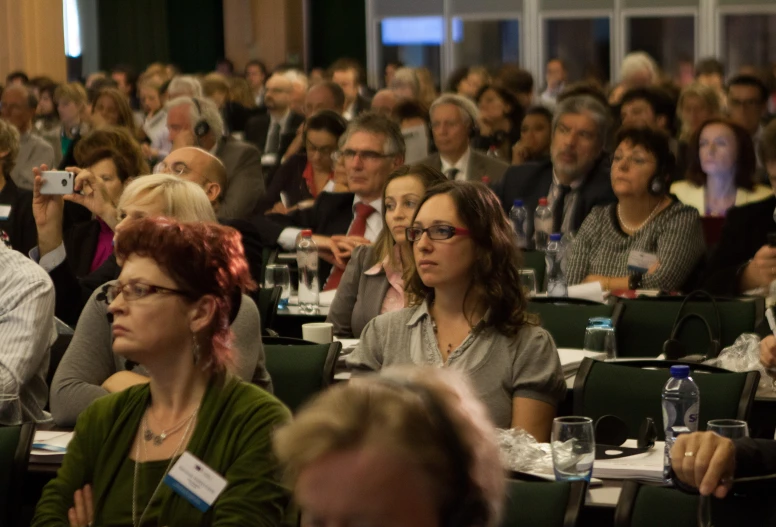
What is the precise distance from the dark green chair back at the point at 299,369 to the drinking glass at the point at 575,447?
3.67ft

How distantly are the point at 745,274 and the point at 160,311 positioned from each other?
332 centimetres

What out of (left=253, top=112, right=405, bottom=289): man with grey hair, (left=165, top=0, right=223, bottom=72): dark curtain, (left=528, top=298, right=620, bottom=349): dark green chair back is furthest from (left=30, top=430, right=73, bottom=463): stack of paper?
(left=165, top=0, right=223, bottom=72): dark curtain

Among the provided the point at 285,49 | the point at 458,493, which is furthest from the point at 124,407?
the point at 285,49

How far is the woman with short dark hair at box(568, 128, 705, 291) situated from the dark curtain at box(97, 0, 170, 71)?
1534 centimetres

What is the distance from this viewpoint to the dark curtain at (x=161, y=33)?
66.3 ft

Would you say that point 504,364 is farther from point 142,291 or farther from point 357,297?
point 357,297

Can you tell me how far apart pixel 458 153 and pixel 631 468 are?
506 cm

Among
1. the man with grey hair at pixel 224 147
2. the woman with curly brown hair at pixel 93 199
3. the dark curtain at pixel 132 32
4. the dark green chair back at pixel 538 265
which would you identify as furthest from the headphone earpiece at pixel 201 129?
the dark curtain at pixel 132 32

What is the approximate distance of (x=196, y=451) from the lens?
2678mm

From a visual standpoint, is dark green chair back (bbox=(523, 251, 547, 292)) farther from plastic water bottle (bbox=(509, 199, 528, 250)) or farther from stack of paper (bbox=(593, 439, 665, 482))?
stack of paper (bbox=(593, 439, 665, 482))

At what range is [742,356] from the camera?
163 inches

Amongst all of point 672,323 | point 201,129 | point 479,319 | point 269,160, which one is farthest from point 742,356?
point 269,160

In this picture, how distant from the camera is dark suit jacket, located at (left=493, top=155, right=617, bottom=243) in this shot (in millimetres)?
6740

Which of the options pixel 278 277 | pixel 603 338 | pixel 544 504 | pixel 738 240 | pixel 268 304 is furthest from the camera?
pixel 278 277
